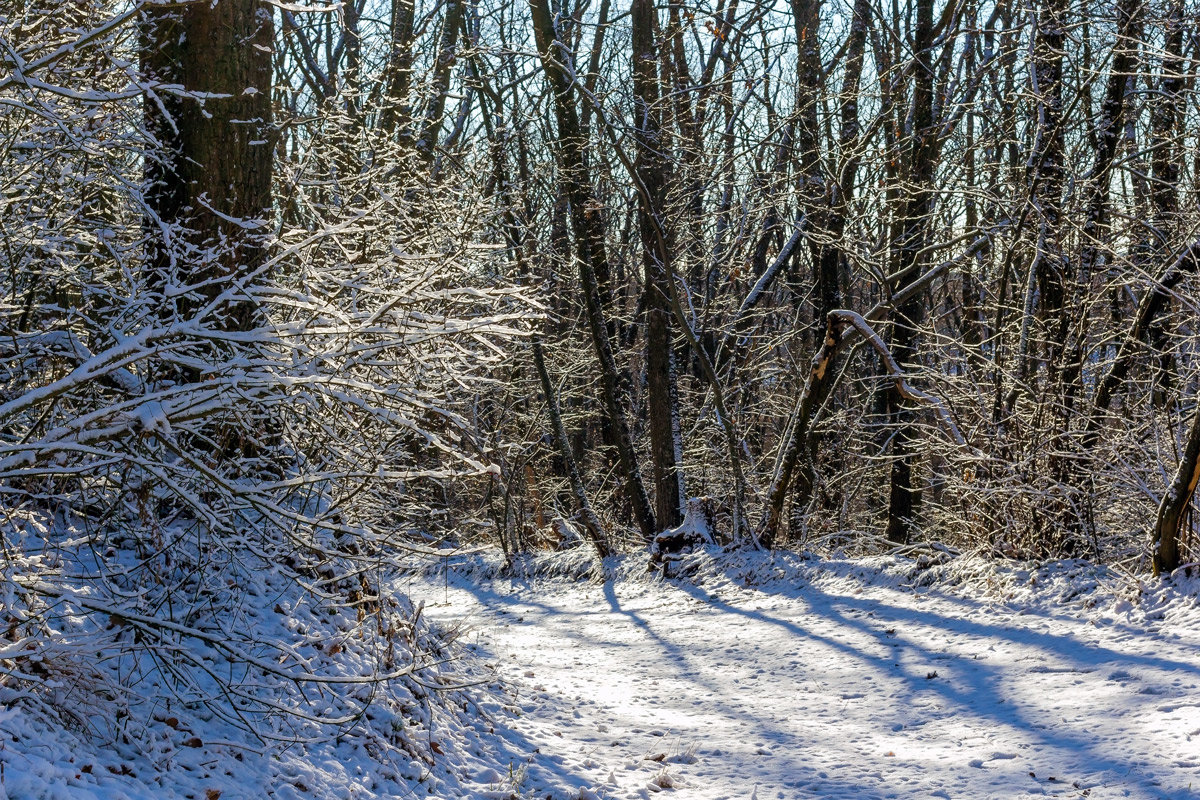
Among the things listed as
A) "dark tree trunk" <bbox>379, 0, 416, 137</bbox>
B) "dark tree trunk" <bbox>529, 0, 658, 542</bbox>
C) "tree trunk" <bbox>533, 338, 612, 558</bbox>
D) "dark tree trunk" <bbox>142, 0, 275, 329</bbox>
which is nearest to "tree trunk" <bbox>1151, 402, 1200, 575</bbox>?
"dark tree trunk" <bbox>142, 0, 275, 329</bbox>

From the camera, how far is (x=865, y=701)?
21.1 feet

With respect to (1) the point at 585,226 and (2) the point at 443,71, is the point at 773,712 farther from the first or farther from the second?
(2) the point at 443,71

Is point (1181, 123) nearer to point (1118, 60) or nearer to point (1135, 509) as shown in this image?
point (1118, 60)

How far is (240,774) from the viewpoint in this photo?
160 inches

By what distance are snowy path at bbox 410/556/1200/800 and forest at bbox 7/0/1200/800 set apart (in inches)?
1.9

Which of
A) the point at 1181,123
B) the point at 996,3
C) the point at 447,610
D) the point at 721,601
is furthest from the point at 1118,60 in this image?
the point at 447,610

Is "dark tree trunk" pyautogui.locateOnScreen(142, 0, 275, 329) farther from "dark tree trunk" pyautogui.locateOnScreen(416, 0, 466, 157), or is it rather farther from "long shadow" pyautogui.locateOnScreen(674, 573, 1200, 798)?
"dark tree trunk" pyautogui.locateOnScreen(416, 0, 466, 157)

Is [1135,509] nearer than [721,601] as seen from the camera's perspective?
Yes

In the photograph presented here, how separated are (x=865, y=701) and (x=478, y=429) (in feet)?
15.6

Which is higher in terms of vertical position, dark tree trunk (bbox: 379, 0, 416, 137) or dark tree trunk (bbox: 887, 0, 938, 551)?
dark tree trunk (bbox: 379, 0, 416, 137)

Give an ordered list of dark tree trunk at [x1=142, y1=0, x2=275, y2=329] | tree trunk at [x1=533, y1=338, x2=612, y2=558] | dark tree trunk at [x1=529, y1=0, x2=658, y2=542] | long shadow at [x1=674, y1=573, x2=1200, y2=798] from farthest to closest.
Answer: tree trunk at [x1=533, y1=338, x2=612, y2=558] < dark tree trunk at [x1=529, y1=0, x2=658, y2=542] < dark tree trunk at [x1=142, y1=0, x2=275, y2=329] < long shadow at [x1=674, y1=573, x2=1200, y2=798]

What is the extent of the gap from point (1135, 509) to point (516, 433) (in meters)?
13.0

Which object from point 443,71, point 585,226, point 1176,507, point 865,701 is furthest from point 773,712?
point 443,71

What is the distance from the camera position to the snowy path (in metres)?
4.82
